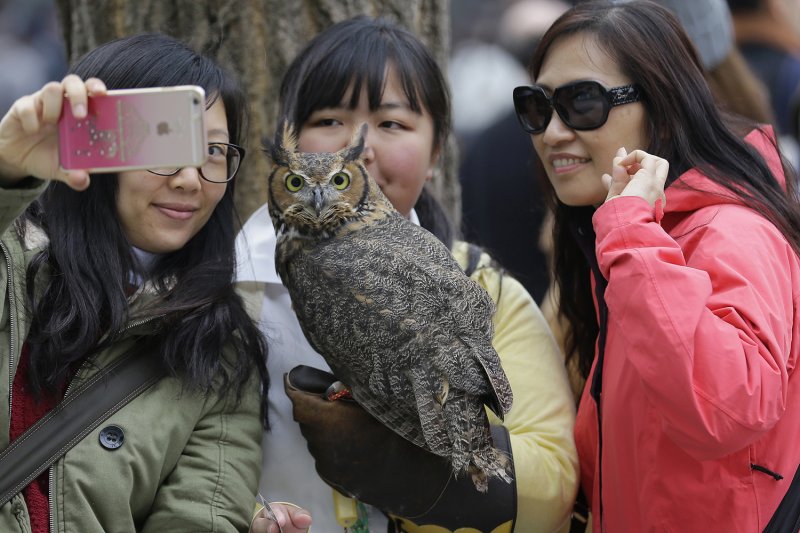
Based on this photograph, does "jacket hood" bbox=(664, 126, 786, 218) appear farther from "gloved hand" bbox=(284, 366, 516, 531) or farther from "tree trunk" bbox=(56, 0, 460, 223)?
"tree trunk" bbox=(56, 0, 460, 223)

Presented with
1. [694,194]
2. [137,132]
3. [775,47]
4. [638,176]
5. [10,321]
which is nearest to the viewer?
[137,132]

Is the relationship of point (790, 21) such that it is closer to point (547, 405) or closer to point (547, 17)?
point (547, 17)

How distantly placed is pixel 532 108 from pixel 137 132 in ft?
3.99

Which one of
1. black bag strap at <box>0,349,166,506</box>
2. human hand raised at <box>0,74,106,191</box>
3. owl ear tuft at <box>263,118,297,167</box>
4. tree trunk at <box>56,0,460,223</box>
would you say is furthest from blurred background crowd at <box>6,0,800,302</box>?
human hand raised at <box>0,74,106,191</box>

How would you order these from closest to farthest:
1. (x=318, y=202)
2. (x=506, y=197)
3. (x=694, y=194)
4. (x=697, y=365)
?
(x=697, y=365) < (x=694, y=194) < (x=318, y=202) < (x=506, y=197)

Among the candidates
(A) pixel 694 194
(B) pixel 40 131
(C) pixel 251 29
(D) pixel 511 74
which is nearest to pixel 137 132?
(B) pixel 40 131

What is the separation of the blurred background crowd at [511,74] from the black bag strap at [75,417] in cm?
157

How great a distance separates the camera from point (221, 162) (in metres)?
2.58

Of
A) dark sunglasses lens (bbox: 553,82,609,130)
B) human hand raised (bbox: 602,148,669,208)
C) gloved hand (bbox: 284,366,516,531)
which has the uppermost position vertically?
dark sunglasses lens (bbox: 553,82,609,130)

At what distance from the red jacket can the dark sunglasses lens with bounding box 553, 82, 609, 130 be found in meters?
0.28

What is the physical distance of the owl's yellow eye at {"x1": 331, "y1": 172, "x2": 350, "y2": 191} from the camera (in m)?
2.60

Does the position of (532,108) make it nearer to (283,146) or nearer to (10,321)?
(283,146)

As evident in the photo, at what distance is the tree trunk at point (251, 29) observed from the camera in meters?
3.55

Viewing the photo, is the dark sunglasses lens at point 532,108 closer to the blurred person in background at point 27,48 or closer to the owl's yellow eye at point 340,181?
the owl's yellow eye at point 340,181
